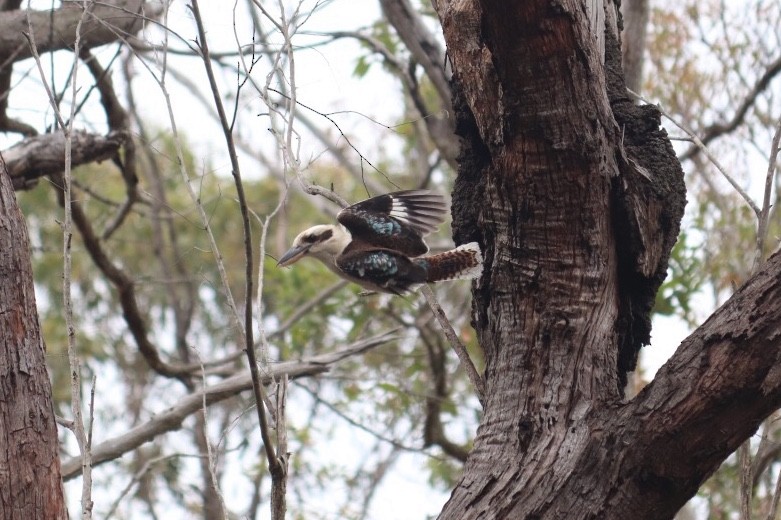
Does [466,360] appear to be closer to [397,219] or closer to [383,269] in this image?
[383,269]

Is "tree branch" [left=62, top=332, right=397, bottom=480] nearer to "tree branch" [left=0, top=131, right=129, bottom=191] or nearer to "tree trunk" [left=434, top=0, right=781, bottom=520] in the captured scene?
"tree branch" [left=0, top=131, right=129, bottom=191]

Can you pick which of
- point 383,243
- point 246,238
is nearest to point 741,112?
point 383,243

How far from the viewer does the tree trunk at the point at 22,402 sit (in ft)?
7.93

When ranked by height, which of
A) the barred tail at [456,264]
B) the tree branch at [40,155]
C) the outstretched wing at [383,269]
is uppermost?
the tree branch at [40,155]

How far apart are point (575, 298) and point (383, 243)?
1355mm

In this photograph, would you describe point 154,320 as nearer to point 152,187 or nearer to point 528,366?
point 152,187

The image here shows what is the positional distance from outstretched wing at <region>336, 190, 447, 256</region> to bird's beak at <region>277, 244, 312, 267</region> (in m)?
0.22

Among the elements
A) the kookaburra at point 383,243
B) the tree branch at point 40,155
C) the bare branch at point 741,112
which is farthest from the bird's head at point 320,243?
the bare branch at point 741,112

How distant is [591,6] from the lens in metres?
3.15

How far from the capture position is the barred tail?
10.2 feet

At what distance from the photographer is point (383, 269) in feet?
12.6

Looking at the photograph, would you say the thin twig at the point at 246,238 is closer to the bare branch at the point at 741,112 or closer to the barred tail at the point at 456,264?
the barred tail at the point at 456,264

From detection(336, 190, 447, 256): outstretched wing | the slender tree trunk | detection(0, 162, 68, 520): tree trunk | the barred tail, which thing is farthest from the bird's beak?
the slender tree trunk

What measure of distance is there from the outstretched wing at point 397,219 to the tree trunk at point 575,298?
3.00 feet
